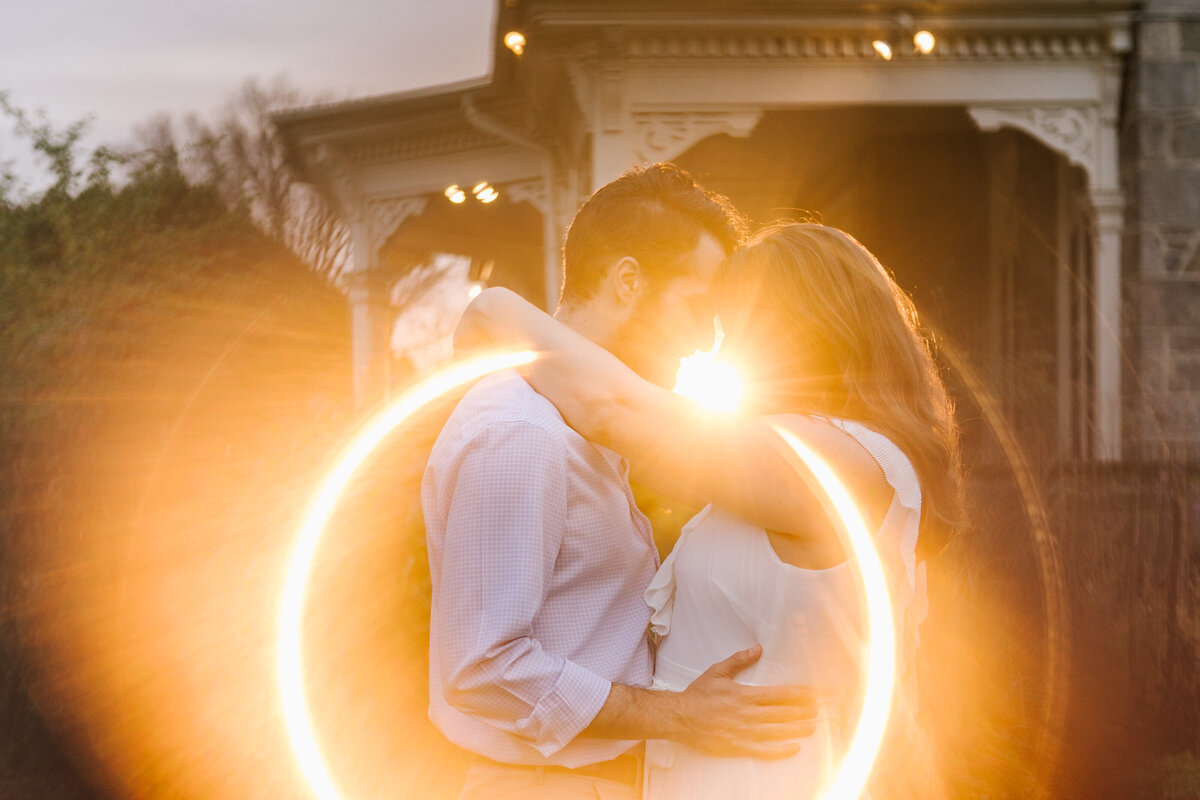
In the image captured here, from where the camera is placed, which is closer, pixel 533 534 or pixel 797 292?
pixel 533 534

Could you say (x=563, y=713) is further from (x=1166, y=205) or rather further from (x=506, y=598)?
(x=1166, y=205)

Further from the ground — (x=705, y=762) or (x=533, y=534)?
(x=533, y=534)

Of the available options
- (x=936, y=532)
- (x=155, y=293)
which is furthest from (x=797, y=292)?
(x=155, y=293)

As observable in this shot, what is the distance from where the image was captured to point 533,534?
1903mm

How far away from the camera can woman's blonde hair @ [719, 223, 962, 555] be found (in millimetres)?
2156

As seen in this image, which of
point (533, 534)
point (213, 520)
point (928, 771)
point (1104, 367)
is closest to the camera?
point (533, 534)

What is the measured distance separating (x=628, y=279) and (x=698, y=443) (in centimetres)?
66

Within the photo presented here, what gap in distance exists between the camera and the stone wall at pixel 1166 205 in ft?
25.0

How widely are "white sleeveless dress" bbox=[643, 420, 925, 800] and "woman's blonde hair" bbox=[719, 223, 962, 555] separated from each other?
9 cm

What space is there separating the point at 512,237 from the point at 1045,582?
12.9 m

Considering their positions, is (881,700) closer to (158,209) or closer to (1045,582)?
(1045,582)

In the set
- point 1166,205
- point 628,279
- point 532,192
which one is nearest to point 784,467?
point 628,279

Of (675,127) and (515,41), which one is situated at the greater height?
(515,41)

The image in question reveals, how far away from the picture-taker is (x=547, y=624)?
2.03m
